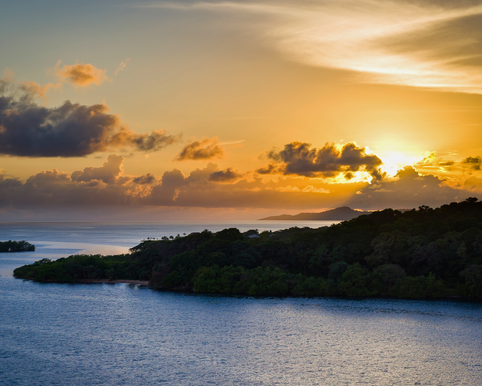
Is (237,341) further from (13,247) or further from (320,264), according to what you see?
(13,247)

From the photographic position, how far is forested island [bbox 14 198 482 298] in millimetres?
65625

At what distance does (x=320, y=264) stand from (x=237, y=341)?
121 feet

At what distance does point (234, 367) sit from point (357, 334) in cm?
1579

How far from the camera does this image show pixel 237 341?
4166 cm

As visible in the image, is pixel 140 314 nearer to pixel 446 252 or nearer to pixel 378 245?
pixel 378 245

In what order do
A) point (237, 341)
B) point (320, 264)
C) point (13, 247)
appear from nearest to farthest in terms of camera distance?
point (237, 341) < point (320, 264) < point (13, 247)

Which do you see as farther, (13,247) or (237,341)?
(13,247)

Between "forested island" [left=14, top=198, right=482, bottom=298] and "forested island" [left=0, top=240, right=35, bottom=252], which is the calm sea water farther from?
"forested island" [left=0, top=240, right=35, bottom=252]

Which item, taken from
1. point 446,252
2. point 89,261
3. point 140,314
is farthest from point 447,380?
point 89,261

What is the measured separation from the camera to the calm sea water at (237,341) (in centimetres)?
3269

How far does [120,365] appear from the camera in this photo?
34812 mm

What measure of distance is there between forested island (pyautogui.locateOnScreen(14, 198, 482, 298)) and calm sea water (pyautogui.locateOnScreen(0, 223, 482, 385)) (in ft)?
14.9

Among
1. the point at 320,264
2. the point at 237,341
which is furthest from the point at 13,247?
the point at 237,341

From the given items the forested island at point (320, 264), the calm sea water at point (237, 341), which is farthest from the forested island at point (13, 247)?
the calm sea water at point (237, 341)
